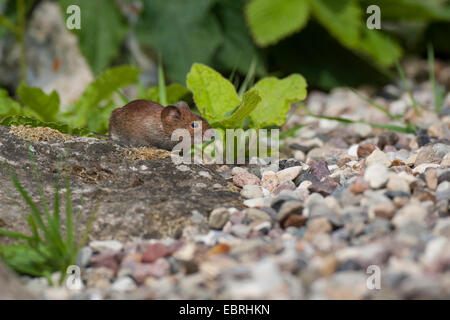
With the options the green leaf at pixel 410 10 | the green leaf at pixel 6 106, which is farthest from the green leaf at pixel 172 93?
the green leaf at pixel 410 10

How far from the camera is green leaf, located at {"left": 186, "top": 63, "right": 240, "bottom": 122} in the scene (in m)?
2.58

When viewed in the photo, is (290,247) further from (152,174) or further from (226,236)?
(152,174)

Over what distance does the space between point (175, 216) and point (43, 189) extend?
52cm

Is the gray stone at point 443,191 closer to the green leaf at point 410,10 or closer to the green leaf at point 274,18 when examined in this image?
the green leaf at point 274,18

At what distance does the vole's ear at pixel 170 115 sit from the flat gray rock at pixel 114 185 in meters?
0.14

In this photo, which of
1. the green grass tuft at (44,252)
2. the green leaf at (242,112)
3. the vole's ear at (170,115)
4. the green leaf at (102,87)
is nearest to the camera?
the green grass tuft at (44,252)

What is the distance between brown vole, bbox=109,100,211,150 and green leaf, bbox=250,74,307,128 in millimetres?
286

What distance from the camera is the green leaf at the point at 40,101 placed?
2.78 metres

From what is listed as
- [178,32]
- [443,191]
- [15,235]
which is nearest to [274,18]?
[178,32]

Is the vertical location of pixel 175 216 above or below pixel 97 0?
below

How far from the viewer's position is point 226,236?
69.6 inches

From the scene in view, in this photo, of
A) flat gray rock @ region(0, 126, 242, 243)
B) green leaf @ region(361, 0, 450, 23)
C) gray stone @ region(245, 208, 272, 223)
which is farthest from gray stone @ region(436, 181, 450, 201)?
green leaf @ region(361, 0, 450, 23)

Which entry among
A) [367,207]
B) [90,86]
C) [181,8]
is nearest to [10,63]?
[181,8]

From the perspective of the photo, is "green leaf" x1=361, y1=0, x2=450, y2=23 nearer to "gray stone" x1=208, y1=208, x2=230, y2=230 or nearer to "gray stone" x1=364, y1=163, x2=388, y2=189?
"gray stone" x1=364, y1=163, x2=388, y2=189
